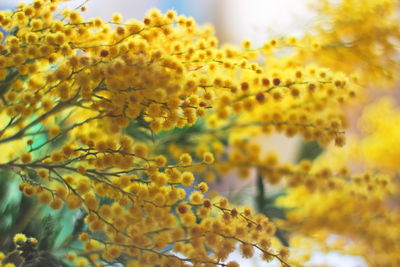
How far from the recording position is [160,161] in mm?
395

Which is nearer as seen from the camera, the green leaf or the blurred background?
the blurred background

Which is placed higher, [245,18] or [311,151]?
[245,18]

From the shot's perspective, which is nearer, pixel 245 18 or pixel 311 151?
pixel 311 151

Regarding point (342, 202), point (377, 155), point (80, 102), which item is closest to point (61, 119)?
point (80, 102)

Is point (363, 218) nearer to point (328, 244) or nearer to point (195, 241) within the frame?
point (328, 244)

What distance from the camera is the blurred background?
650 mm

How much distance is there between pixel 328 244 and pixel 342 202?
2.9 inches

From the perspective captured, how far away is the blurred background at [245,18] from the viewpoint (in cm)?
65

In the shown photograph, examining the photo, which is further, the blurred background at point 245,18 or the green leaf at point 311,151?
the green leaf at point 311,151

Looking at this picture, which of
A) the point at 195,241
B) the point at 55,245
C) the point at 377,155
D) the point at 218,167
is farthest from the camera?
the point at 377,155

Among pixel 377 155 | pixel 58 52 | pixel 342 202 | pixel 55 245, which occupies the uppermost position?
pixel 377 155

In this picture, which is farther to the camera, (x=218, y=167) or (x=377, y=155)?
(x=377, y=155)

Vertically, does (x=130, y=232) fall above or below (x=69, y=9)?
below

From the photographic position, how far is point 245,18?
1.47m
